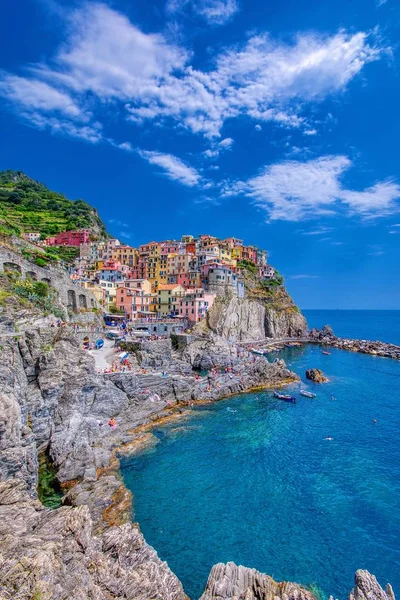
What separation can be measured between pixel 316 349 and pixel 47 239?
247 ft

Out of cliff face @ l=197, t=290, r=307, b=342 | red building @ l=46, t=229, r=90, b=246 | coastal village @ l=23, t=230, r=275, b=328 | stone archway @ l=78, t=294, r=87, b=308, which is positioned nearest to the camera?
stone archway @ l=78, t=294, r=87, b=308

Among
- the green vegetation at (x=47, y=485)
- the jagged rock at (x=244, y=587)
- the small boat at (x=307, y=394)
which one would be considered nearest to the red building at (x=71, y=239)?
the small boat at (x=307, y=394)

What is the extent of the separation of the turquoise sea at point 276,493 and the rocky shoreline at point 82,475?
2.38m

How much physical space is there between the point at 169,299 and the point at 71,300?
22058mm

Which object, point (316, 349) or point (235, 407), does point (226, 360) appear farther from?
point (316, 349)

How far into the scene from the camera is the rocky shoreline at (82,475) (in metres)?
11.6

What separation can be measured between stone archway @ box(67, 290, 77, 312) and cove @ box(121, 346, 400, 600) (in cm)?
2776

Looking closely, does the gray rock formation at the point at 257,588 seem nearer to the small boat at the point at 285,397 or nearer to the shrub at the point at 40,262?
the small boat at the point at 285,397

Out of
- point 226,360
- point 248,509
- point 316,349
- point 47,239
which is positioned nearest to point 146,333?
point 226,360

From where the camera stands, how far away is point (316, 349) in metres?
82.2

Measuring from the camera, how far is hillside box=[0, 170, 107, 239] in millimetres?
95250

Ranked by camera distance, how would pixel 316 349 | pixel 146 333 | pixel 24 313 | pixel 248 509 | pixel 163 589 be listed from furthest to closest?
pixel 316 349, pixel 146 333, pixel 24 313, pixel 248 509, pixel 163 589

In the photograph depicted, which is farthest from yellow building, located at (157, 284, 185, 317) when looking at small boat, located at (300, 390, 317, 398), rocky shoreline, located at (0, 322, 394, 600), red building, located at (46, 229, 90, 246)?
red building, located at (46, 229, 90, 246)

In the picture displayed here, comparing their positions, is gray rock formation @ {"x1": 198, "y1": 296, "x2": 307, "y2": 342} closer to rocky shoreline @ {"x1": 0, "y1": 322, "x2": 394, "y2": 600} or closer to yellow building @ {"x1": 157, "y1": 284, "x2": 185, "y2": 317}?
yellow building @ {"x1": 157, "y1": 284, "x2": 185, "y2": 317}
